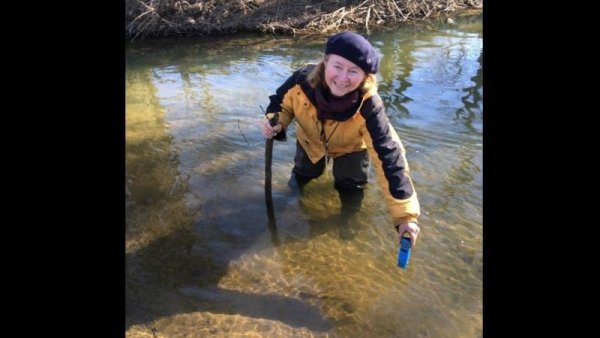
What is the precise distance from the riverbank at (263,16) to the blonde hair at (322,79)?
27.9 ft

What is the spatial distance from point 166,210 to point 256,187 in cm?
92

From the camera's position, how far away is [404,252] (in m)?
3.07

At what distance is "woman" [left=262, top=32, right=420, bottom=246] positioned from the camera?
3254mm

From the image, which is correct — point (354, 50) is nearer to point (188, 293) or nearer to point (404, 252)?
point (404, 252)

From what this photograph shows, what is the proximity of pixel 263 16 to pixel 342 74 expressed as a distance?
9782mm

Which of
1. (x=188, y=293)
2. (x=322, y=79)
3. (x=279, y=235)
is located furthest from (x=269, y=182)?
(x=188, y=293)

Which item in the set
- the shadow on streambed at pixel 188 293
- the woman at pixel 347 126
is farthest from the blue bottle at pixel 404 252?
the shadow on streambed at pixel 188 293

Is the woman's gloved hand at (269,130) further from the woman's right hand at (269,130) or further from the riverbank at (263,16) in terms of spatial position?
the riverbank at (263,16)

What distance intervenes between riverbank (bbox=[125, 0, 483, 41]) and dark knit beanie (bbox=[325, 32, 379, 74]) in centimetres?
890

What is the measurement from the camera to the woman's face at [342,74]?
3.32 metres

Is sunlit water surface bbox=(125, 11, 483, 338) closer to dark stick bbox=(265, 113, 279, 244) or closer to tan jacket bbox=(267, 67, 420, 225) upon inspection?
dark stick bbox=(265, 113, 279, 244)

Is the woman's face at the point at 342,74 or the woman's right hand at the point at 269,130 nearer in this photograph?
the woman's face at the point at 342,74

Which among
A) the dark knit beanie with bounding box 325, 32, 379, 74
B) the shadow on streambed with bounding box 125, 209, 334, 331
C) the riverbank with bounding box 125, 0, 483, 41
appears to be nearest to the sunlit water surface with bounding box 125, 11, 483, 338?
the shadow on streambed with bounding box 125, 209, 334, 331
